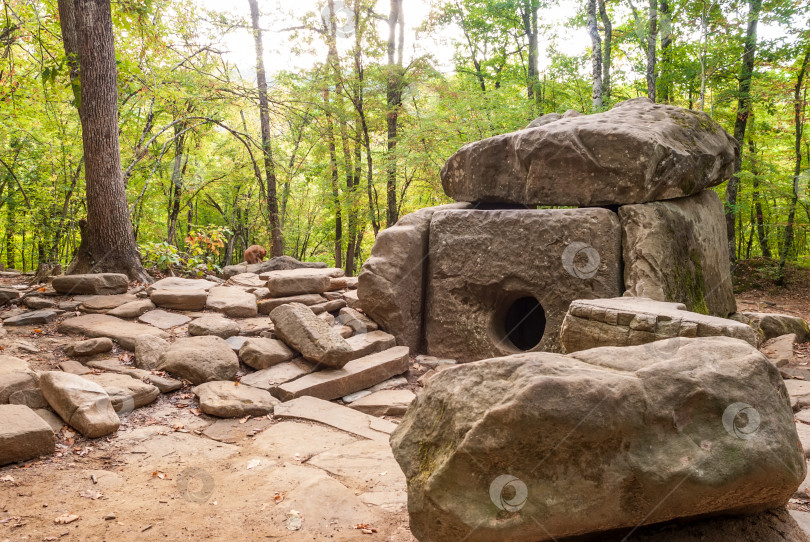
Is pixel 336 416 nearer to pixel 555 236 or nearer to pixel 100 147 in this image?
pixel 555 236

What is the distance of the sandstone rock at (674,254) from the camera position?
525 centimetres

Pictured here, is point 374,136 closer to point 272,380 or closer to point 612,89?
point 612,89

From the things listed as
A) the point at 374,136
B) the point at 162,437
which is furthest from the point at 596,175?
the point at 374,136

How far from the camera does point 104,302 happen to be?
644 cm

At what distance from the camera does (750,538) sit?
6.71 feet

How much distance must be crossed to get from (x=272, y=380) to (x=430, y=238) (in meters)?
2.52

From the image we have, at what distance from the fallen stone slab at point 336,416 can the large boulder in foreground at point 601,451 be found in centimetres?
251

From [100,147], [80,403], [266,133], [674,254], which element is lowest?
[80,403]

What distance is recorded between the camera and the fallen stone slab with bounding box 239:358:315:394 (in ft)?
17.2

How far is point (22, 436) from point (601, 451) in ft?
11.3

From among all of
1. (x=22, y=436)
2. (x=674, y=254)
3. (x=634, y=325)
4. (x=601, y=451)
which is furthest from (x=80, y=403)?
(x=674, y=254)

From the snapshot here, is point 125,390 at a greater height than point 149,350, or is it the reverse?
point 149,350

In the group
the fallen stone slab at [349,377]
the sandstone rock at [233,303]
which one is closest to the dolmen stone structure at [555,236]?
the fallen stone slab at [349,377]

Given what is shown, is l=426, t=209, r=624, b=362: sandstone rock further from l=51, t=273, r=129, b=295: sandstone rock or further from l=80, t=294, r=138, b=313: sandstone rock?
l=51, t=273, r=129, b=295: sandstone rock
